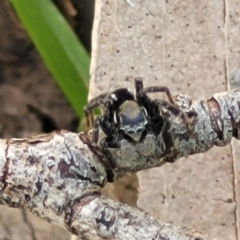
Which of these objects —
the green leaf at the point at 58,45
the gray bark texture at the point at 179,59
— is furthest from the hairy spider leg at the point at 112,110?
the green leaf at the point at 58,45

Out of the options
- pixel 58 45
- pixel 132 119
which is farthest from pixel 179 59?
pixel 132 119

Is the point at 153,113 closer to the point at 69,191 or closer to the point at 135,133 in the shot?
the point at 135,133

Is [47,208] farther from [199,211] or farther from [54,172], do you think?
[199,211]

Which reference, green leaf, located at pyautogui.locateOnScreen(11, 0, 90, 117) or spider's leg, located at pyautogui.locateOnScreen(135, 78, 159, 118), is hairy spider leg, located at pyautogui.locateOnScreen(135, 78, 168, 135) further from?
green leaf, located at pyautogui.locateOnScreen(11, 0, 90, 117)

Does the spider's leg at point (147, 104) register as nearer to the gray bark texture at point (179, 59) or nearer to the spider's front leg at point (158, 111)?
the spider's front leg at point (158, 111)

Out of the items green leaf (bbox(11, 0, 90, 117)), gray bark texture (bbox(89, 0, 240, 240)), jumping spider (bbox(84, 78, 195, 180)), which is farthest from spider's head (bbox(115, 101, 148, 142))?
green leaf (bbox(11, 0, 90, 117))

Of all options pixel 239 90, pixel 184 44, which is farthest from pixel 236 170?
pixel 239 90
